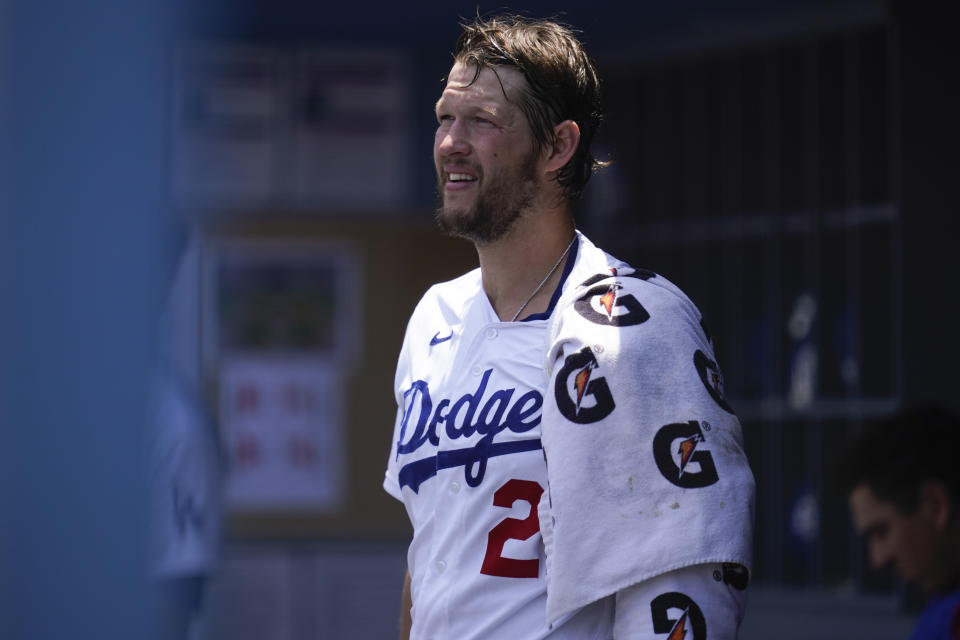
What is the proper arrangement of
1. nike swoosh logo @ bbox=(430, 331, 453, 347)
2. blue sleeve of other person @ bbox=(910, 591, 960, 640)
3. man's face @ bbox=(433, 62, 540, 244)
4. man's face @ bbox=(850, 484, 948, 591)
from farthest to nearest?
man's face @ bbox=(850, 484, 948, 591), blue sleeve of other person @ bbox=(910, 591, 960, 640), nike swoosh logo @ bbox=(430, 331, 453, 347), man's face @ bbox=(433, 62, 540, 244)

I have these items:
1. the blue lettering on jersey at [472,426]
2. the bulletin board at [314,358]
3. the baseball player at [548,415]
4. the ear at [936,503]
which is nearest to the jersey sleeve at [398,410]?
the baseball player at [548,415]

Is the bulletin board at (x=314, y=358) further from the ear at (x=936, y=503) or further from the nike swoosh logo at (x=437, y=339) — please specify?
the nike swoosh logo at (x=437, y=339)

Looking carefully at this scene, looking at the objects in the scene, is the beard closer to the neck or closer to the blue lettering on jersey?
the neck

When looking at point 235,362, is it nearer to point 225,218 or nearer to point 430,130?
point 225,218

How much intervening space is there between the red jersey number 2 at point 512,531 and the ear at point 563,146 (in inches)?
23.8

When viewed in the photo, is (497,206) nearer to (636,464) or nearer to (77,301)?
(636,464)

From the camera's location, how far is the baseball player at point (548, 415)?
2135 millimetres

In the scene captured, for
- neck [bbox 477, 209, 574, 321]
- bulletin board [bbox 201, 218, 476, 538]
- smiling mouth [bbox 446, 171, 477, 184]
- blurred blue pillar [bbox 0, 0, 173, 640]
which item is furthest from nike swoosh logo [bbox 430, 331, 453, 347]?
bulletin board [bbox 201, 218, 476, 538]

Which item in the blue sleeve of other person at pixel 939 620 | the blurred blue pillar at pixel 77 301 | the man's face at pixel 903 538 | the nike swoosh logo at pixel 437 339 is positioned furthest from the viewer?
the man's face at pixel 903 538

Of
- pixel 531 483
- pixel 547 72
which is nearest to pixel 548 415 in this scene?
pixel 531 483

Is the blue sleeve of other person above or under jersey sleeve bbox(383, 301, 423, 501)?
under

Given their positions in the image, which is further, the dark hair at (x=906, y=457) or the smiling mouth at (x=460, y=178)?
the dark hair at (x=906, y=457)

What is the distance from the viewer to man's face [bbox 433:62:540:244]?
98.7 inches

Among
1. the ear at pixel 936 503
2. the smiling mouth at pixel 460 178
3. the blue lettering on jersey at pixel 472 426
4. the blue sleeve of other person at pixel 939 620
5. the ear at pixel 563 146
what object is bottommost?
the blue sleeve of other person at pixel 939 620
